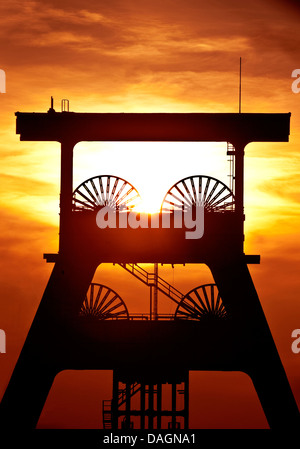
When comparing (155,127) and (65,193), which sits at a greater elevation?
(155,127)

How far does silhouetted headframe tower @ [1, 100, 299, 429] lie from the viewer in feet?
151

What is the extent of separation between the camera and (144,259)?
4697cm

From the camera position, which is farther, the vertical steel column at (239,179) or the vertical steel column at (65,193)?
A: the vertical steel column at (239,179)

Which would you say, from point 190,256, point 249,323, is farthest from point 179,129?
point 249,323

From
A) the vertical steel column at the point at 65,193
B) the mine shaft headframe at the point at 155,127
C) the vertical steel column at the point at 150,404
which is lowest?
Answer: the vertical steel column at the point at 150,404

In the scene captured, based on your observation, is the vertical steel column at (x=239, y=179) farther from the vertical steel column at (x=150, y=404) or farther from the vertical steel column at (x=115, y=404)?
the vertical steel column at (x=150, y=404)

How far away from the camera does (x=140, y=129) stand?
151ft

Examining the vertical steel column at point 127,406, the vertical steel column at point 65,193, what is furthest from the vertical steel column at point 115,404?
the vertical steel column at point 65,193

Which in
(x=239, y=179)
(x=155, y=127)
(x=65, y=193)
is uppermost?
(x=155, y=127)

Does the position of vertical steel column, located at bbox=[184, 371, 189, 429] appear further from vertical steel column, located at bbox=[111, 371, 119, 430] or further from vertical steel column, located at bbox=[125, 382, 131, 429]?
vertical steel column, located at bbox=[111, 371, 119, 430]

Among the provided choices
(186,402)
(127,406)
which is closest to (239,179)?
(186,402)

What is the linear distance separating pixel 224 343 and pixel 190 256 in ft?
12.1

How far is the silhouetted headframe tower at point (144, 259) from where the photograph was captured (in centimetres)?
4612

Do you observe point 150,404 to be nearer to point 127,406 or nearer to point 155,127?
point 127,406
